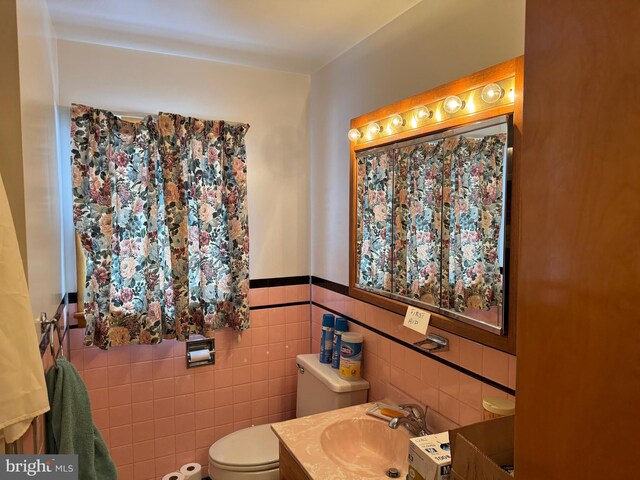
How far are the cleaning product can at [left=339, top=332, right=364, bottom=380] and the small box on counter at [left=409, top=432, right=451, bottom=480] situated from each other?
766mm

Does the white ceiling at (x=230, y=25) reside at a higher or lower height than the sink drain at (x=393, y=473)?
higher

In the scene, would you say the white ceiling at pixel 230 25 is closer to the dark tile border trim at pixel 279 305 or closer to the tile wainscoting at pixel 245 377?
the tile wainscoting at pixel 245 377

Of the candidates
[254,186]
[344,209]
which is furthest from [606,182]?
[254,186]

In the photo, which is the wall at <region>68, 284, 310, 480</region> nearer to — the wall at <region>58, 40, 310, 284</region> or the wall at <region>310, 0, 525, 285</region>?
the wall at <region>58, 40, 310, 284</region>

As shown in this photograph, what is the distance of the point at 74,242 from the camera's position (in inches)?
81.0

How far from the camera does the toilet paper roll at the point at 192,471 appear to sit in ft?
7.10

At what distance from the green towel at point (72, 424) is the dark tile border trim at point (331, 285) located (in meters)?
1.27

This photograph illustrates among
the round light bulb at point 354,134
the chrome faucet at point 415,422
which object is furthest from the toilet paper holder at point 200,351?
the round light bulb at point 354,134

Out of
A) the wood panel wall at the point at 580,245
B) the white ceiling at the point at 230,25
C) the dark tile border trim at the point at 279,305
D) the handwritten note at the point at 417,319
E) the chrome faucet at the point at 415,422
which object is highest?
the white ceiling at the point at 230,25

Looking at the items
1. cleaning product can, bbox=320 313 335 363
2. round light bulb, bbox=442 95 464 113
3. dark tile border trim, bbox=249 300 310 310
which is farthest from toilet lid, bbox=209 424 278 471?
round light bulb, bbox=442 95 464 113

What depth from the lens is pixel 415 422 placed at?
1.56 meters

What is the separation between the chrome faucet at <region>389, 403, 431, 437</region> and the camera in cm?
155

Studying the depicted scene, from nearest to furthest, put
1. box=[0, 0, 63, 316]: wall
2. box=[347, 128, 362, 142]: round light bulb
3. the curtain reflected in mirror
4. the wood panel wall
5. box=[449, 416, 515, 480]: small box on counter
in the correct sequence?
the wood panel wall
box=[449, 416, 515, 480]: small box on counter
box=[0, 0, 63, 316]: wall
the curtain reflected in mirror
box=[347, 128, 362, 142]: round light bulb

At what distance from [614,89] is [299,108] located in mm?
2137
